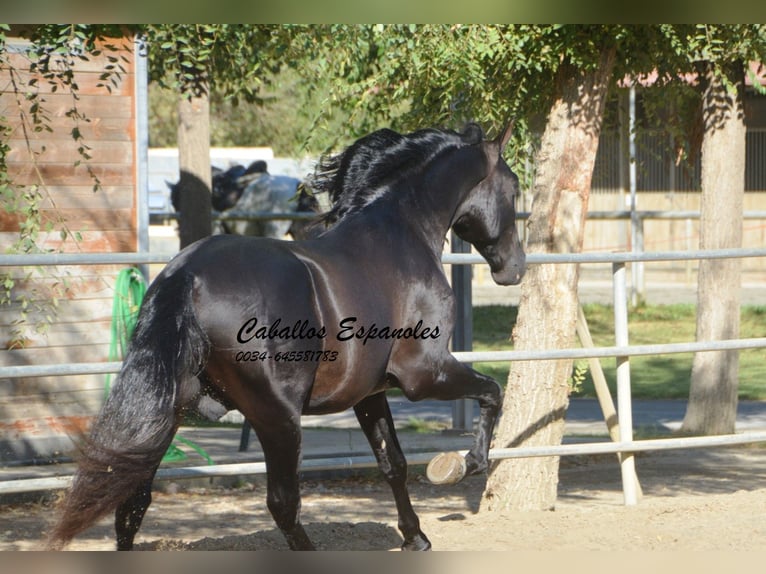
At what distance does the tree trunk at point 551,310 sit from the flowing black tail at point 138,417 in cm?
286

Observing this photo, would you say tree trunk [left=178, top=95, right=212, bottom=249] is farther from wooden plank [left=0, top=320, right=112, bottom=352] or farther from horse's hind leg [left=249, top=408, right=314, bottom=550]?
horse's hind leg [left=249, top=408, right=314, bottom=550]

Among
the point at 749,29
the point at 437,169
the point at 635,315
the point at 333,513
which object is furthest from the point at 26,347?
the point at 635,315

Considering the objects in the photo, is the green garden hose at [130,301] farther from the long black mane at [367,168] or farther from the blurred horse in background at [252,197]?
the blurred horse in background at [252,197]

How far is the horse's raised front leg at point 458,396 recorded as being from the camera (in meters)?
4.99

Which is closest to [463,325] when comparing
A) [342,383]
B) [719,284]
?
[719,284]

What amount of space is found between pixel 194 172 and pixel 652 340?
21.8 ft

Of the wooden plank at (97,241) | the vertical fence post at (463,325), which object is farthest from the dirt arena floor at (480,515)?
the wooden plank at (97,241)

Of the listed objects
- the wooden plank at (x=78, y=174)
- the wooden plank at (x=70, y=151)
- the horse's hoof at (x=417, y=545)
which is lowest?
the horse's hoof at (x=417, y=545)

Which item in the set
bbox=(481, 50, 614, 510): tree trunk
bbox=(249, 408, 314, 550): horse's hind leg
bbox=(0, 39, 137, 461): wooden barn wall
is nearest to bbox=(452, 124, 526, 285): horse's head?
bbox=(481, 50, 614, 510): tree trunk

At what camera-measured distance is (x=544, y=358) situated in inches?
236

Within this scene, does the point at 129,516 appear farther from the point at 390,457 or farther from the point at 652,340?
the point at 652,340

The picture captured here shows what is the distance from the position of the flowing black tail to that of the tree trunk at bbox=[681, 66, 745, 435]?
6091 mm

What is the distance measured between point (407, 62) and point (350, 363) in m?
3.56

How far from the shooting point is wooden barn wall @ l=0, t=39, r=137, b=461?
797cm
